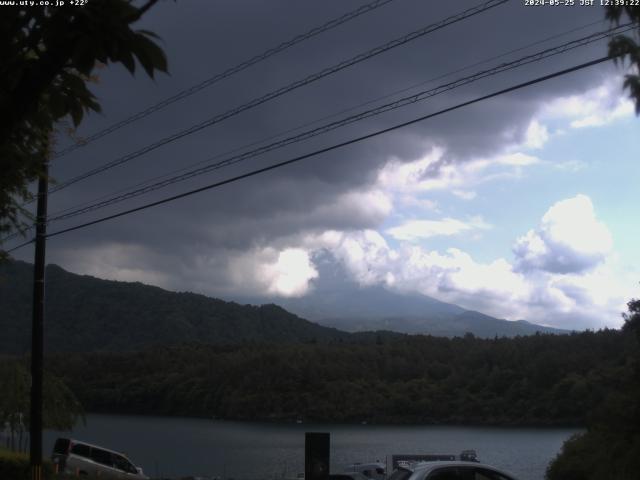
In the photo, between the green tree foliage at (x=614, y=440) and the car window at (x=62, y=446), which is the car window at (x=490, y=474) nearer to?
the green tree foliage at (x=614, y=440)

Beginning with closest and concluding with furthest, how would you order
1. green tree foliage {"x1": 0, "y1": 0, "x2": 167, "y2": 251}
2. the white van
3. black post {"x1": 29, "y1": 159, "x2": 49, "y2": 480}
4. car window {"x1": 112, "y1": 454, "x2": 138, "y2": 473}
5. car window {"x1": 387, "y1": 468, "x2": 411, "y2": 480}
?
green tree foliage {"x1": 0, "y1": 0, "x2": 167, "y2": 251} < car window {"x1": 387, "y1": 468, "x2": 411, "y2": 480} < black post {"x1": 29, "y1": 159, "x2": 49, "y2": 480} < the white van < car window {"x1": 112, "y1": 454, "x2": 138, "y2": 473}

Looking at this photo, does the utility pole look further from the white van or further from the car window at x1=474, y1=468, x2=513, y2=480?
the car window at x1=474, y1=468, x2=513, y2=480

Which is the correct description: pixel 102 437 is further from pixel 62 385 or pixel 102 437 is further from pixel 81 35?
pixel 81 35

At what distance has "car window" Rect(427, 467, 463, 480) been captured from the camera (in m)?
11.4

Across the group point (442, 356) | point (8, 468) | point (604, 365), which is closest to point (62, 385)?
point (8, 468)

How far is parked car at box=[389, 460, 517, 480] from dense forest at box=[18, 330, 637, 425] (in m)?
66.8

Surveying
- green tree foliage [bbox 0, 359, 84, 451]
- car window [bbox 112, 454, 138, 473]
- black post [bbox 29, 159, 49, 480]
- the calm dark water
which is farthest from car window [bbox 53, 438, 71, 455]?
the calm dark water

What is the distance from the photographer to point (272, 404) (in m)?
102

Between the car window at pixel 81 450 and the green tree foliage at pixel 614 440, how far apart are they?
19.7 metres

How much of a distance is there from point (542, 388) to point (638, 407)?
55.5 meters

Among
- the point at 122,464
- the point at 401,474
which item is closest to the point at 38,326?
the point at 401,474

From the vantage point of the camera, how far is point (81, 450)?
32938 millimetres

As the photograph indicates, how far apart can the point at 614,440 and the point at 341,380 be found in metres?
79.9

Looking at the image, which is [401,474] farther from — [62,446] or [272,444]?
[272,444]
